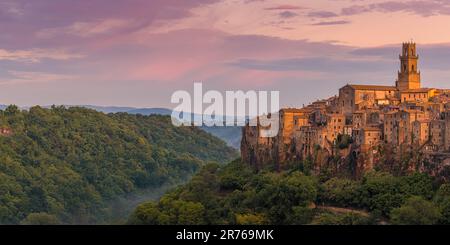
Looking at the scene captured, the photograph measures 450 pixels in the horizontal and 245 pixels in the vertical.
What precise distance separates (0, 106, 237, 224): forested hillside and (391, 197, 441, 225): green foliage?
25220mm

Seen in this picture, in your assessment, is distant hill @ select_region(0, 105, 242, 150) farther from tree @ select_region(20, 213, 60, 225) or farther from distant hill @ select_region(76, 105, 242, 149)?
tree @ select_region(20, 213, 60, 225)

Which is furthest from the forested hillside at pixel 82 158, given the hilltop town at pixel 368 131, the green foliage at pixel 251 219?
the green foliage at pixel 251 219

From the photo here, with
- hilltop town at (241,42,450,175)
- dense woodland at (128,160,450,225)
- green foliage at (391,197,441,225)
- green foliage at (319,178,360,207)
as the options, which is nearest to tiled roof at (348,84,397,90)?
hilltop town at (241,42,450,175)

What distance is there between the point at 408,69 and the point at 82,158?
37.6 m

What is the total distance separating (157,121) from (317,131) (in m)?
60.8

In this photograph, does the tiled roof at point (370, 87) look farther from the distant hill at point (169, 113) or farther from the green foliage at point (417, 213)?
the distant hill at point (169, 113)

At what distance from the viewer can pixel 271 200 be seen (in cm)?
3856

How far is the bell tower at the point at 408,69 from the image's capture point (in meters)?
45.5

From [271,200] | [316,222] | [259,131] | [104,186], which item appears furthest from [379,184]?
[104,186]

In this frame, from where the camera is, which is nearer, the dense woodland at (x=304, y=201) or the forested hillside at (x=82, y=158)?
the dense woodland at (x=304, y=201)

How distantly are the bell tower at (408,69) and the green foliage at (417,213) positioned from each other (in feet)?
45.4

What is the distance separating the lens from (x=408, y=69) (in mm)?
45688

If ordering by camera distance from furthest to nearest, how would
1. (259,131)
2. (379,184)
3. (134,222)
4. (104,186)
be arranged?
(104,186) < (259,131) < (134,222) < (379,184)

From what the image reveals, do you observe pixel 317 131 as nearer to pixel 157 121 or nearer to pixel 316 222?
pixel 316 222
